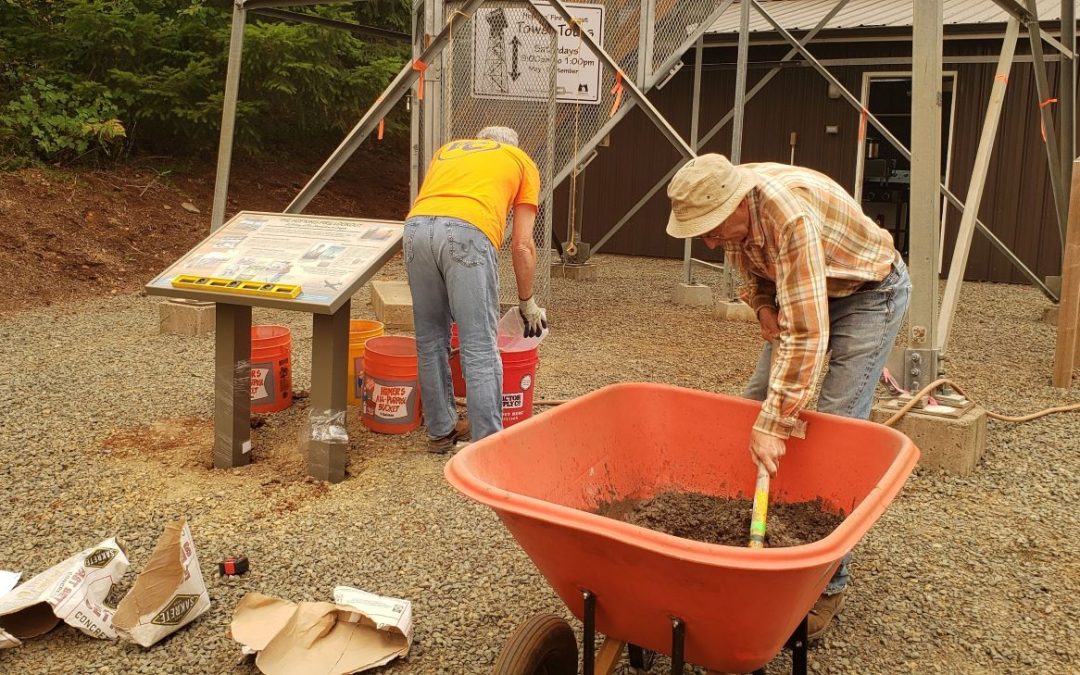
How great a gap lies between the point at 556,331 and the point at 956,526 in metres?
4.58

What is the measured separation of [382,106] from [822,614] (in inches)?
173

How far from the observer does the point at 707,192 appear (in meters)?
2.53

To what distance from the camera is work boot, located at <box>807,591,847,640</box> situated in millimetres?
2926

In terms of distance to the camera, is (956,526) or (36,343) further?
(36,343)

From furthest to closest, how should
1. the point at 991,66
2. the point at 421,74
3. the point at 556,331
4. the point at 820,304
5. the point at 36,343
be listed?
the point at 991,66
the point at 556,331
the point at 36,343
the point at 421,74
the point at 820,304

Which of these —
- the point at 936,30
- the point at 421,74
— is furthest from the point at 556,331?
the point at 936,30

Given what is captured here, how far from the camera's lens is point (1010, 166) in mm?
11281

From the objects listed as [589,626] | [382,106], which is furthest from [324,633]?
[382,106]

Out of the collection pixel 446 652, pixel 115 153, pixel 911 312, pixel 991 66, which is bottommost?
pixel 446 652

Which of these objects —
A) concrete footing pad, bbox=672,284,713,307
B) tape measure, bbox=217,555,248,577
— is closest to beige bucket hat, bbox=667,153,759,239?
tape measure, bbox=217,555,248,577

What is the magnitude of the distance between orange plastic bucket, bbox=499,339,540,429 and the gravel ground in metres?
0.52

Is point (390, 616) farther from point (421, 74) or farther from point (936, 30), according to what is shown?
point (421, 74)

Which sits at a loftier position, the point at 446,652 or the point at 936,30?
the point at 936,30

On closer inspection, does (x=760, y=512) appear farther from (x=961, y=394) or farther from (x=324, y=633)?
(x=961, y=394)
